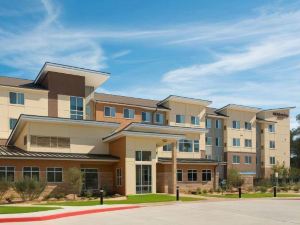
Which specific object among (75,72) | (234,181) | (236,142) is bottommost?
(234,181)

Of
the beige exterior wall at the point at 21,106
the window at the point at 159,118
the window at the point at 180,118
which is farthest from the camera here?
the window at the point at 180,118

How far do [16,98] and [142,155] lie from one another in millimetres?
14820

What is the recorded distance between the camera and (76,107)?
43.5 metres

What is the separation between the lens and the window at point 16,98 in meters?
41.0

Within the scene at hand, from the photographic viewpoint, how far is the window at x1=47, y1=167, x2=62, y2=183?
114ft

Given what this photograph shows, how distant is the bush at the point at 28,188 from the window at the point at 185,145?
75.7 feet

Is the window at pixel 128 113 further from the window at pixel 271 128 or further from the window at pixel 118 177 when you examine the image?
the window at pixel 271 128

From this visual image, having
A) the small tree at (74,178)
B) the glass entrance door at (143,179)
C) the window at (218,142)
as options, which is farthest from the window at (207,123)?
the small tree at (74,178)

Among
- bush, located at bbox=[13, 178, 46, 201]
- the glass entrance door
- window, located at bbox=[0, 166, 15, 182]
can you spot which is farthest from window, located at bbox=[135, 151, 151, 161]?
window, located at bbox=[0, 166, 15, 182]

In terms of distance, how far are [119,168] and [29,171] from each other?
310 inches

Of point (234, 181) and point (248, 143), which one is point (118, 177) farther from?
point (248, 143)

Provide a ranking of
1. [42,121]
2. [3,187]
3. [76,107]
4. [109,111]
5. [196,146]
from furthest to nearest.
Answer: [196,146] < [109,111] < [76,107] < [42,121] < [3,187]

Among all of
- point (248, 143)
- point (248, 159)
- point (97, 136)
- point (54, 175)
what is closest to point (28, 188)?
point (54, 175)

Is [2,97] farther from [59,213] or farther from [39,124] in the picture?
[59,213]
